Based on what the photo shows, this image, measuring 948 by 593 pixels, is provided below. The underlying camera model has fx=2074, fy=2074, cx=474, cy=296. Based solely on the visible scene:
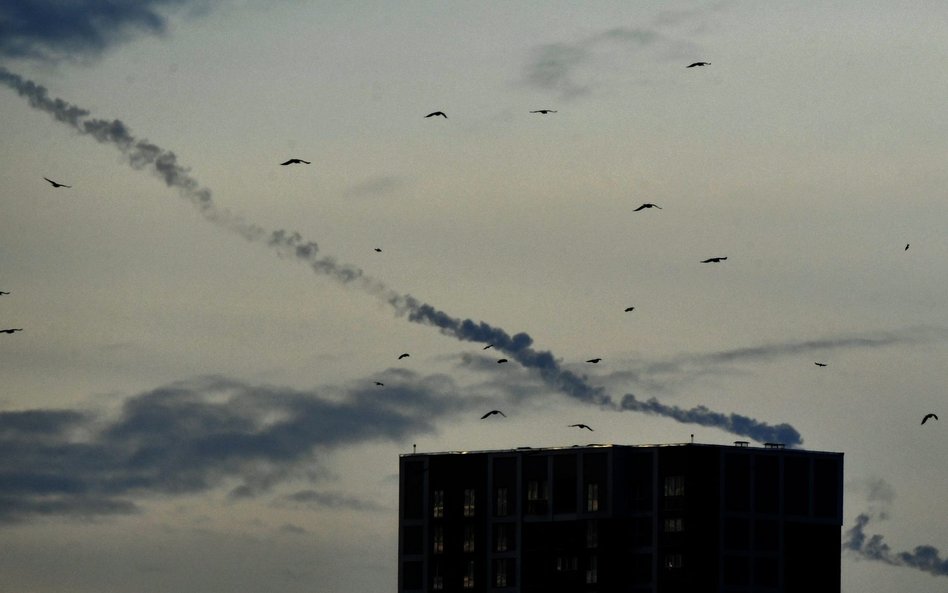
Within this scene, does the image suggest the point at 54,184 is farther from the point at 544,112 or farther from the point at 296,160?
the point at 544,112

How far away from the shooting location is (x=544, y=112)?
7726 inches

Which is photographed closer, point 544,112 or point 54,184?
point 54,184

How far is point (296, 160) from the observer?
612 feet

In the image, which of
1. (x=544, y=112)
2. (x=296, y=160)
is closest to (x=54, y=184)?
(x=296, y=160)

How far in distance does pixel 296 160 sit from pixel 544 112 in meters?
25.2

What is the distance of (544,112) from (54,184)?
46.2 metres

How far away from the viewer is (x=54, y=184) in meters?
184
